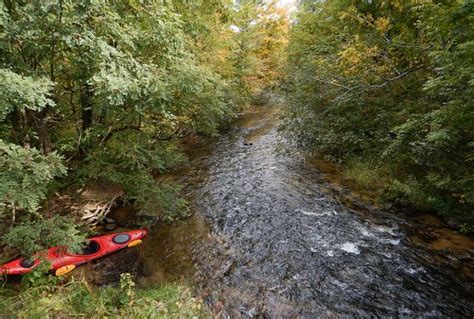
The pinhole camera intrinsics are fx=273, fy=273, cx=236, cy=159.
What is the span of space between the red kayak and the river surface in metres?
0.41

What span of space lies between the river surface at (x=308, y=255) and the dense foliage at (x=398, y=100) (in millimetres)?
1129

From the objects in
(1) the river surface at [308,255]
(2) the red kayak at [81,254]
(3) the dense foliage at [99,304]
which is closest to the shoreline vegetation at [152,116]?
(3) the dense foliage at [99,304]

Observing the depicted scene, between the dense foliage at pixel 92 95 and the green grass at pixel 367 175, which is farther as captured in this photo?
the green grass at pixel 367 175

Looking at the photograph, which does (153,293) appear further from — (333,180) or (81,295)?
(333,180)

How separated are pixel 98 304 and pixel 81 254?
2.02m

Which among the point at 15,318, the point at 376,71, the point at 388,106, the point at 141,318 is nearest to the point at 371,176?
the point at 388,106

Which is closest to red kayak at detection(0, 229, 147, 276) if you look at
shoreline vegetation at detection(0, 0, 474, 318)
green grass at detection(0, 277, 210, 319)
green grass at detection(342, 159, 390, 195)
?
shoreline vegetation at detection(0, 0, 474, 318)

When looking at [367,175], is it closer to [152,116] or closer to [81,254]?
[152,116]

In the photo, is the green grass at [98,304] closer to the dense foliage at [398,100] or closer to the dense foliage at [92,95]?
the dense foliage at [92,95]

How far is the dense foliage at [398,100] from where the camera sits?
4.85m

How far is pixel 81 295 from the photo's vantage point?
362 cm

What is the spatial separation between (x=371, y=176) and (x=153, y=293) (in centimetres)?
641

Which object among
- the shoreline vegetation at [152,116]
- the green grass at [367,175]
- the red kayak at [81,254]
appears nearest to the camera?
the shoreline vegetation at [152,116]

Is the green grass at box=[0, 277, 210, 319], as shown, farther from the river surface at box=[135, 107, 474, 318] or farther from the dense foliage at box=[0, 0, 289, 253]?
the dense foliage at box=[0, 0, 289, 253]
